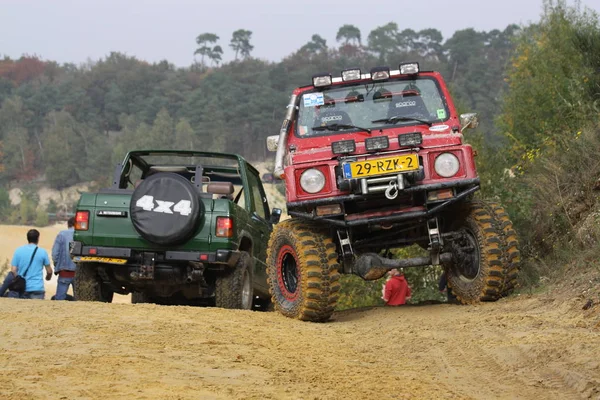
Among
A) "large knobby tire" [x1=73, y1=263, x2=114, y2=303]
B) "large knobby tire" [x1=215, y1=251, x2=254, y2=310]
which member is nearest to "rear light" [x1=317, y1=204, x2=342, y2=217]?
"large knobby tire" [x1=215, y1=251, x2=254, y2=310]

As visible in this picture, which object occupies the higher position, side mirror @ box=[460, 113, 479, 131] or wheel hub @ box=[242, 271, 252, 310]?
side mirror @ box=[460, 113, 479, 131]

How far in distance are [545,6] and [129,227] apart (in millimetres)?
35556

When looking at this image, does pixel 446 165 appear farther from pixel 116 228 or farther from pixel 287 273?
pixel 116 228

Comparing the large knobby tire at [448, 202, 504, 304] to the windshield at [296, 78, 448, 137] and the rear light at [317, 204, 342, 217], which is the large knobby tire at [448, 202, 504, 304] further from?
the rear light at [317, 204, 342, 217]

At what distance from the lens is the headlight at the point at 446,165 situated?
978 cm

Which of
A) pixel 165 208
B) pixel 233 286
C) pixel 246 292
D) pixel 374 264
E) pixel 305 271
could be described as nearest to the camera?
pixel 305 271

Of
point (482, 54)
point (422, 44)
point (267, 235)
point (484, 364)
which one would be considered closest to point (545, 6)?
point (267, 235)

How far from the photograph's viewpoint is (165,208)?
34.7ft

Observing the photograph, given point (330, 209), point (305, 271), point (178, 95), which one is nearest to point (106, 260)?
point (305, 271)

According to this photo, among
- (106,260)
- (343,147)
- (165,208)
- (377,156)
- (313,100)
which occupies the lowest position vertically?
(106,260)

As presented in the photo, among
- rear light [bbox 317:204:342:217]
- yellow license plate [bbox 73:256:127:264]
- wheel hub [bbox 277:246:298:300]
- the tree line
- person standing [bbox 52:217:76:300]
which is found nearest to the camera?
rear light [bbox 317:204:342:217]

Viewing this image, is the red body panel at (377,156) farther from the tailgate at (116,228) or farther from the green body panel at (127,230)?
the tailgate at (116,228)

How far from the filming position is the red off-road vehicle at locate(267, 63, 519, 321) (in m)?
9.63

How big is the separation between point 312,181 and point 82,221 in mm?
2755
